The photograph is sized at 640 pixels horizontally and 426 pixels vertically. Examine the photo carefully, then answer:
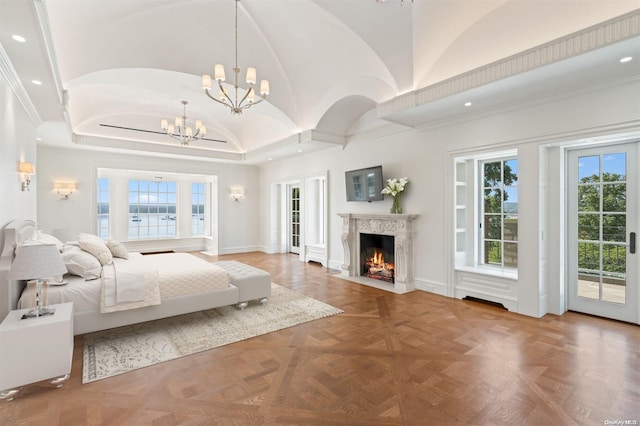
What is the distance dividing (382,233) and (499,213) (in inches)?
70.6

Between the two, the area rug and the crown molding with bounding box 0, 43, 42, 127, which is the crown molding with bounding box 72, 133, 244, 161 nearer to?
the crown molding with bounding box 0, 43, 42, 127

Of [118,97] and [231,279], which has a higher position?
A: [118,97]

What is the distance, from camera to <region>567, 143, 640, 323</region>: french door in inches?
134

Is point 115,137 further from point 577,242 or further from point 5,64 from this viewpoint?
point 577,242

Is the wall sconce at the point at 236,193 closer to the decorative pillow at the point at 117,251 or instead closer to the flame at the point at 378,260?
the flame at the point at 378,260

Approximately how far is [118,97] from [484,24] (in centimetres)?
658

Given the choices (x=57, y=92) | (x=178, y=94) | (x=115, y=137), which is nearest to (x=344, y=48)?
(x=178, y=94)

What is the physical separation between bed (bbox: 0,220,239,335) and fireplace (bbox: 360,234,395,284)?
2.85 meters

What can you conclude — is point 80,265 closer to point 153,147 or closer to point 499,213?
point 153,147

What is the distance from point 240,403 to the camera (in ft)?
6.75

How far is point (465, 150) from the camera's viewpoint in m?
4.38

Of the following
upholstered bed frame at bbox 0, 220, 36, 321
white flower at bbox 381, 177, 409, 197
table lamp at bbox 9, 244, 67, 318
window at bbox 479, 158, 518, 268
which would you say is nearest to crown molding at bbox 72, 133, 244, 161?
upholstered bed frame at bbox 0, 220, 36, 321

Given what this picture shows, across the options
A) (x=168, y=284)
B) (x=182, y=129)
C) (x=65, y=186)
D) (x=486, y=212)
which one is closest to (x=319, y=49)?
(x=182, y=129)

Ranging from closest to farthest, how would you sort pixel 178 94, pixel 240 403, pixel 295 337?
pixel 240 403
pixel 295 337
pixel 178 94
